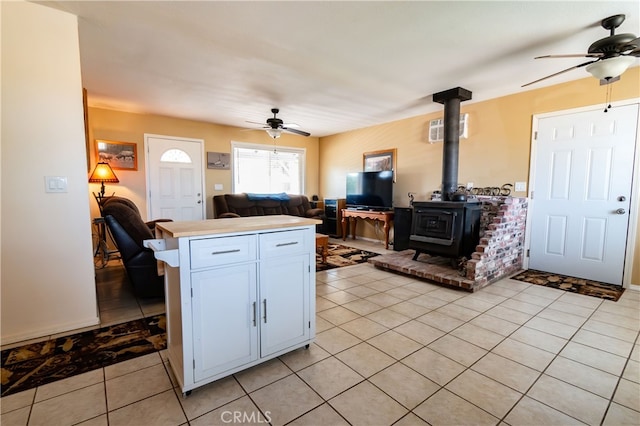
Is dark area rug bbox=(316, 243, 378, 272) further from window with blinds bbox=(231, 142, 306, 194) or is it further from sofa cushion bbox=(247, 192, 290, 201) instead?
window with blinds bbox=(231, 142, 306, 194)

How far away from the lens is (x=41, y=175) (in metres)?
2.12

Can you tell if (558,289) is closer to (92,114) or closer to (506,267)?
(506,267)

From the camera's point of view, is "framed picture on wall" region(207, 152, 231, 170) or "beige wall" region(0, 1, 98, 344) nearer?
"beige wall" region(0, 1, 98, 344)

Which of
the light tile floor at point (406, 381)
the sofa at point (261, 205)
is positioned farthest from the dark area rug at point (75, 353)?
the sofa at point (261, 205)

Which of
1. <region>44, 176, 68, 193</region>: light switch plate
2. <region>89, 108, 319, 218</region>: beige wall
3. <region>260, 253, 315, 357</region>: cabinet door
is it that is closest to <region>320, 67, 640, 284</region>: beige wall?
<region>89, 108, 319, 218</region>: beige wall

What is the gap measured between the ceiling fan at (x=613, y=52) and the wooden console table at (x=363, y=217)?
329 centimetres

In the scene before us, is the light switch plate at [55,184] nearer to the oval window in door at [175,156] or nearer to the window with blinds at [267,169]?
the oval window in door at [175,156]

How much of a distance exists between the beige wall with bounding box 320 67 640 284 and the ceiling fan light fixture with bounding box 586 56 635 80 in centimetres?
136

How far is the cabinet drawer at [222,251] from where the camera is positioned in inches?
58.7

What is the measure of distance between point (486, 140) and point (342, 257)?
110 inches

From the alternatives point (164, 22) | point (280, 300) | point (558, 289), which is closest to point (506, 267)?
point (558, 289)

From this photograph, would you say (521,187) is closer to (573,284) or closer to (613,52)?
(573,284)

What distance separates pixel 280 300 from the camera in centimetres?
181

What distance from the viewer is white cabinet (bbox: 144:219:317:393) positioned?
4.89 ft
